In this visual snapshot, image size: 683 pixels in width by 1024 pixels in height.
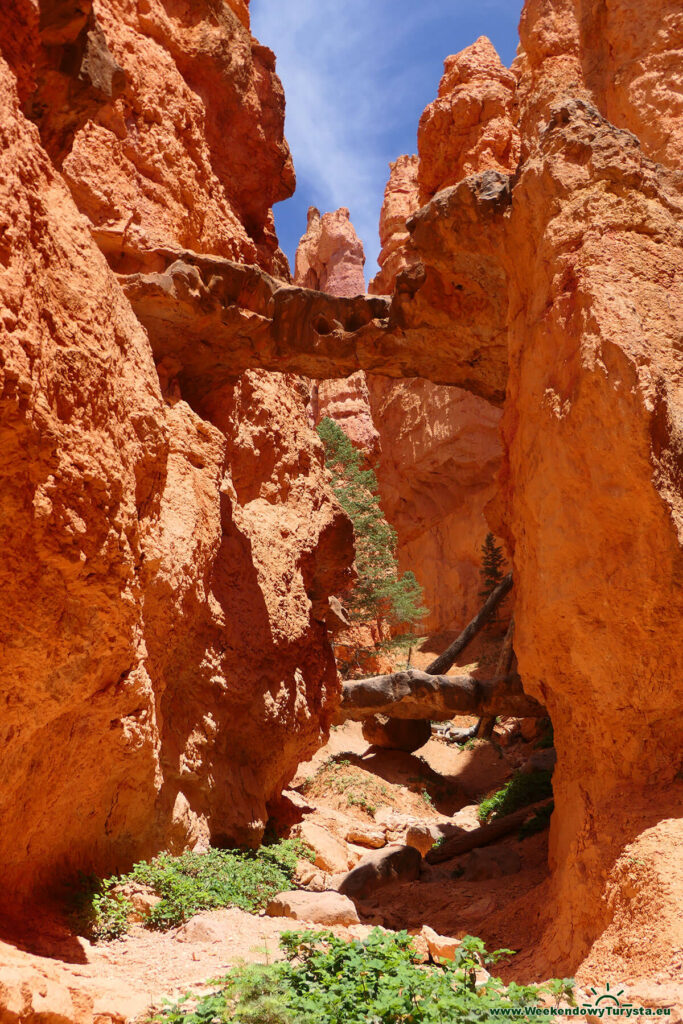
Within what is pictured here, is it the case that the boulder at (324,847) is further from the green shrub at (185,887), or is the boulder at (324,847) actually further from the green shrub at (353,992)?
the green shrub at (353,992)

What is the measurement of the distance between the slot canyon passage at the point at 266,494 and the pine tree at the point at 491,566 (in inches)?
478

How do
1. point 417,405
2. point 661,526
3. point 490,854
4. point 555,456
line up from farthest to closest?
point 417,405 → point 490,854 → point 555,456 → point 661,526

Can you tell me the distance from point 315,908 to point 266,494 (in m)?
5.56

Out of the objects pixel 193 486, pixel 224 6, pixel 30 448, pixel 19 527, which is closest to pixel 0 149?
pixel 30 448

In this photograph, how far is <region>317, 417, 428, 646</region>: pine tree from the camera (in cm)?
2195

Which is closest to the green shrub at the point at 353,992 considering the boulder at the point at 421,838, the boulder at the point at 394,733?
the boulder at the point at 421,838

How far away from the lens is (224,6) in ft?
37.2

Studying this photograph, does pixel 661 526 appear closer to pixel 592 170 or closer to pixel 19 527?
pixel 592 170

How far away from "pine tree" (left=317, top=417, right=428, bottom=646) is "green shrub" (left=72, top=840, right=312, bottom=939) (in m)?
13.3

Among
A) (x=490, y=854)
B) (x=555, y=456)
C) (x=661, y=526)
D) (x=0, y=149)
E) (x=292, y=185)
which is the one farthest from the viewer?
(x=292, y=185)

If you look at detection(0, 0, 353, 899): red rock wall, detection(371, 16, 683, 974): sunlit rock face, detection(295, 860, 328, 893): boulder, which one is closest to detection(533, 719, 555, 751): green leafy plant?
detection(0, 0, 353, 899): red rock wall

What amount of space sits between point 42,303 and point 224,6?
9069mm

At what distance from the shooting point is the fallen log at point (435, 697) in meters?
14.9

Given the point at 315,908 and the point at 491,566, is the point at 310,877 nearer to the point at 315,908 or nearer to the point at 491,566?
the point at 315,908
